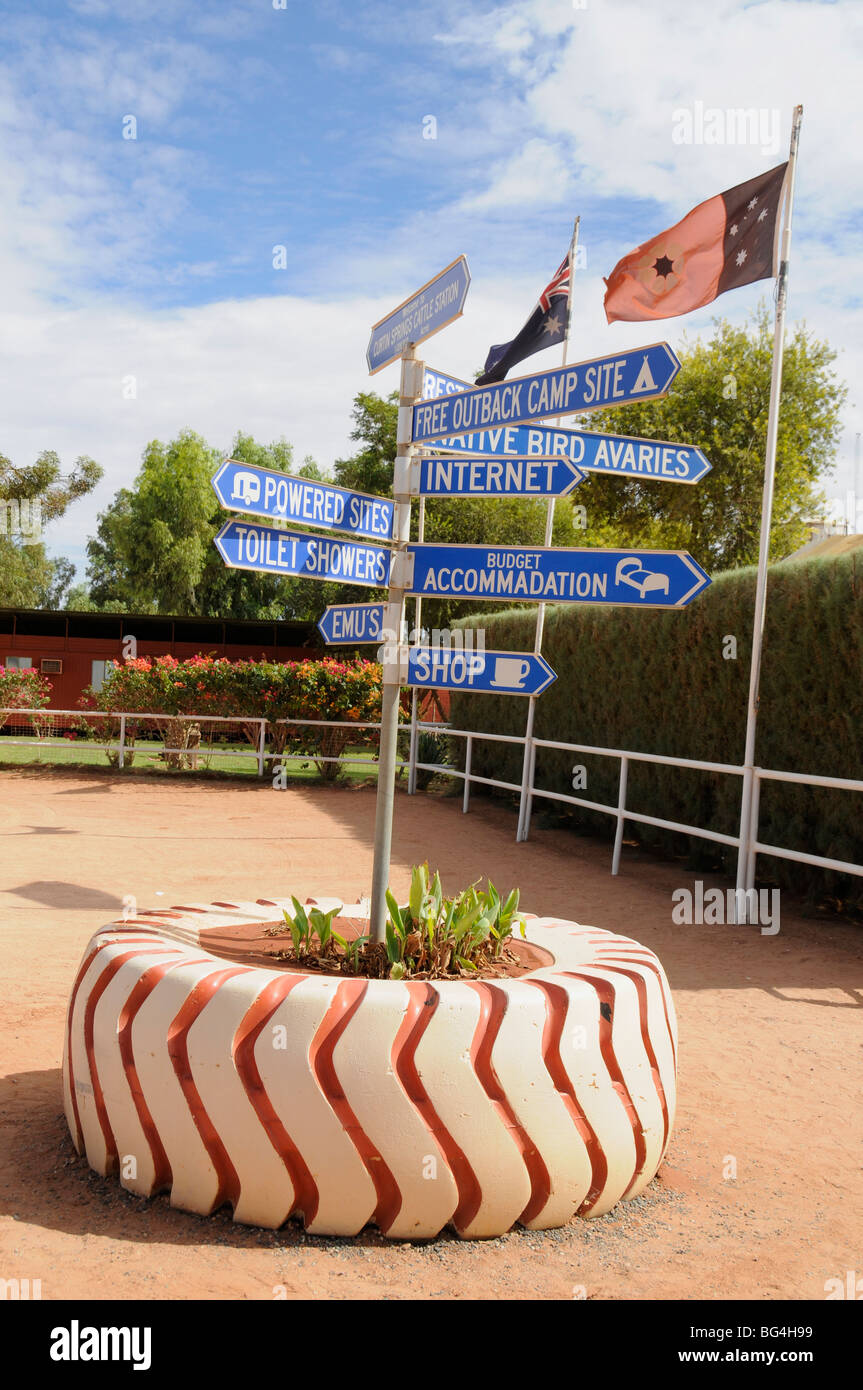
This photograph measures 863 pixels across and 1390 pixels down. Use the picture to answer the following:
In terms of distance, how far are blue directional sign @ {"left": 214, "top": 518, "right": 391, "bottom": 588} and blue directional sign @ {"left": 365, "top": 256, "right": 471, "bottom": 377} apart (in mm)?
907

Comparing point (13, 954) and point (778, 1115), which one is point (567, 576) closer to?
point (778, 1115)

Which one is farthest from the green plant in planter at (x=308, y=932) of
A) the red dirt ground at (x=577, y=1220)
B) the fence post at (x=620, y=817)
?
the fence post at (x=620, y=817)

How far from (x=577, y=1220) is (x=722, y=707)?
681 centimetres

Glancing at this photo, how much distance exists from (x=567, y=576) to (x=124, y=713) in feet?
46.5

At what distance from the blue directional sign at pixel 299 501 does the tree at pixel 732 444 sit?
20.3m

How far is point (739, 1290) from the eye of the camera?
8.85 ft

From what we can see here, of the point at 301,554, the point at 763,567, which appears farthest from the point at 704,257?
the point at 301,554

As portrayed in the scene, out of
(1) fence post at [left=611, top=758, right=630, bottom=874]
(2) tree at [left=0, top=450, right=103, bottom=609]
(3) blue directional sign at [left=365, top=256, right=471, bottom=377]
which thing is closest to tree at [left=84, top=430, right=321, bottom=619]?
(2) tree at [left=0, top=450, right=103, bottom=609]

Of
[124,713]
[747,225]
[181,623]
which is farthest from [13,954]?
[181,623]

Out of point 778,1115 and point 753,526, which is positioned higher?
point 753,526

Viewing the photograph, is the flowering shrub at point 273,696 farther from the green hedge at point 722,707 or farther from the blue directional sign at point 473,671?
the blue directional sign at point 473,671

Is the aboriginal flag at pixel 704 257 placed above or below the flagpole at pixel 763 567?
above

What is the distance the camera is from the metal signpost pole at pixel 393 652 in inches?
146

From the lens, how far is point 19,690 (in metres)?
18.3
